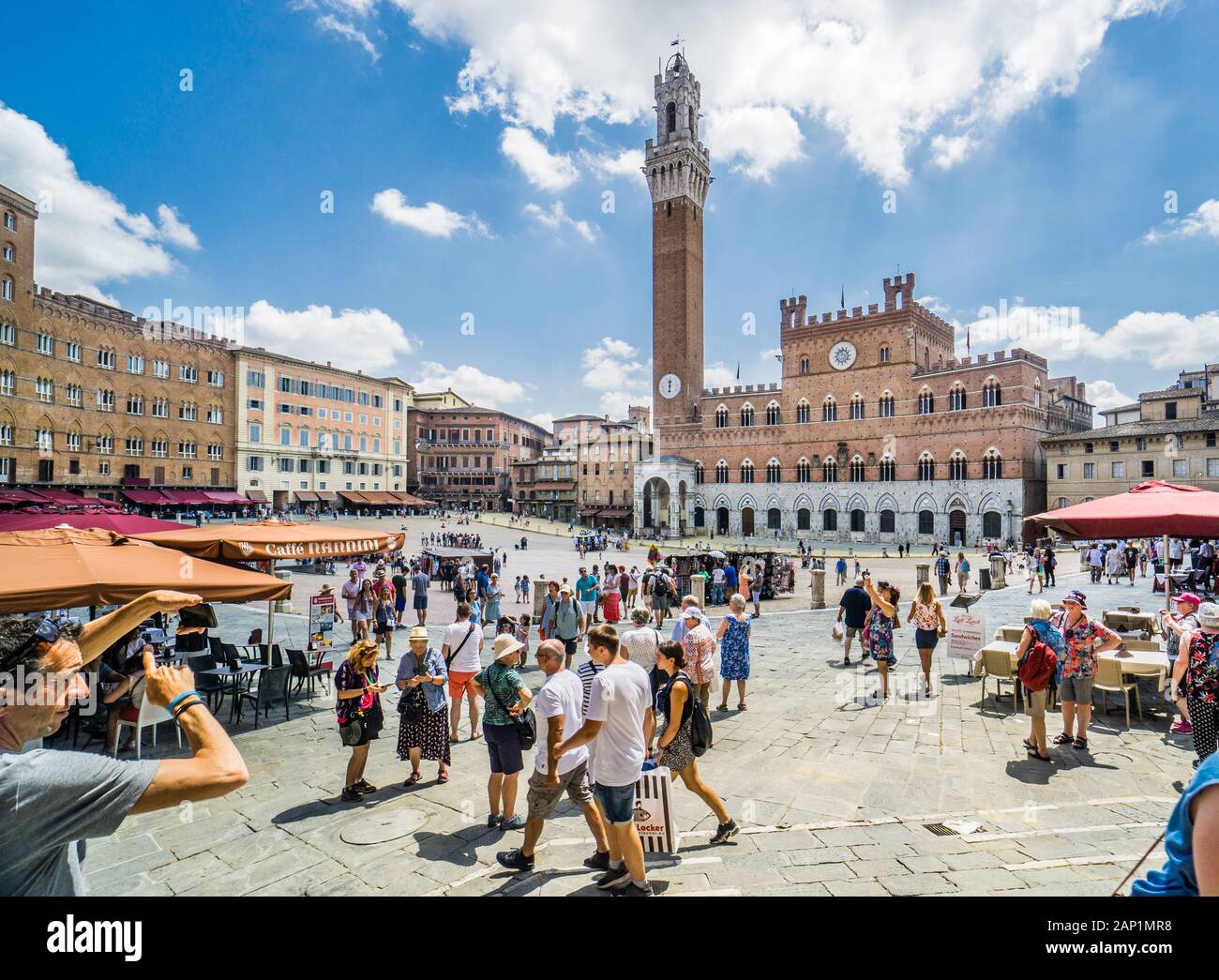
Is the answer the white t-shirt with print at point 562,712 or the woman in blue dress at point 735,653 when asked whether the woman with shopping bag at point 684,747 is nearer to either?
the white t-shirt with print at point 562,712

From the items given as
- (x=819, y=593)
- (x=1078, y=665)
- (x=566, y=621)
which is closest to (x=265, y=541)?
(x=566, y=621)

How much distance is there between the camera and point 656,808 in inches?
160

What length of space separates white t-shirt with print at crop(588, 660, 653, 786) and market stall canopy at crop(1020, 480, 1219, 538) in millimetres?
5867

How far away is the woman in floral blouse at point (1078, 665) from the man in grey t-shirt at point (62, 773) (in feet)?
24.0

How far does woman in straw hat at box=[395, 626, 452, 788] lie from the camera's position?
220 inches

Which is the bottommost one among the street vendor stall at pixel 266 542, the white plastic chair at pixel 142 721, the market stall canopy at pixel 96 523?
the white plastic chair at pixel 142 721

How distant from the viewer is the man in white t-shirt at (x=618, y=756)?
146 inches

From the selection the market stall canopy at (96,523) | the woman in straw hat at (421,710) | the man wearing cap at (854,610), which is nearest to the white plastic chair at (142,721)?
the woman in straw hat at (421,710)

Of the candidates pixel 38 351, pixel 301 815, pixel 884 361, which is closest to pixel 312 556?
pixel 301 815

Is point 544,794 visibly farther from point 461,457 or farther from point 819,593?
point 461,457

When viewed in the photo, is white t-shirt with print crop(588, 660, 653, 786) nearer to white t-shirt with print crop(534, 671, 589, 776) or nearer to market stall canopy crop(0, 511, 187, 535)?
white t-shirt with print crop(534, 671, 589, 776)

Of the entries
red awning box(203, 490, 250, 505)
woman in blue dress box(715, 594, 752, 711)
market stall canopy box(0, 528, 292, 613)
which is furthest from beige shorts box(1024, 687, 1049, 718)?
red awning box(203, 490, 250, 505)

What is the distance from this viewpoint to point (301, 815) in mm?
4922

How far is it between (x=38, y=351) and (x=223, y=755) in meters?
47.8
